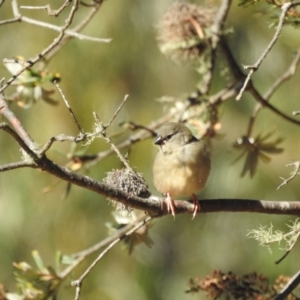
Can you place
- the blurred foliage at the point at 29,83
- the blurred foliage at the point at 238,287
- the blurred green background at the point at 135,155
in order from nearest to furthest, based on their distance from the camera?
1. the blurred foliage at the point at 238,287
2. the blurred foliage at the point at 29,83
3. the blurred green background at the point at 135,155

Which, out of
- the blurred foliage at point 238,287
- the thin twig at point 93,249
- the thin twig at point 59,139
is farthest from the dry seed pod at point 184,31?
the thin twig at point 59,139

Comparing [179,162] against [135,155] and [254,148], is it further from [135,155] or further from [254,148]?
[135,155]

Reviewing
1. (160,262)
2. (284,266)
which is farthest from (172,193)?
(160,262)

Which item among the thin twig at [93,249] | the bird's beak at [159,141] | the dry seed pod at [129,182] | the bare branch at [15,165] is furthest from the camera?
the bird's beak at [159,141]

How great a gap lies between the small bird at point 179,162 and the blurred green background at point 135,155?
4.75 feet

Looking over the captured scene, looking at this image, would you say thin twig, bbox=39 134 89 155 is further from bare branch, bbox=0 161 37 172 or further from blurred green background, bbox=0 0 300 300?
blurred green background, bbox=0 0 300 300

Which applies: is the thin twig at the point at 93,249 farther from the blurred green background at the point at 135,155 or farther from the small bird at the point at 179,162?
the blurred green background at the point at 135,155

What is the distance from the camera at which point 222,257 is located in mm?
4023

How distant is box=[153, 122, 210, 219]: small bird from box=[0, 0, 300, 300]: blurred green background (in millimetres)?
1447

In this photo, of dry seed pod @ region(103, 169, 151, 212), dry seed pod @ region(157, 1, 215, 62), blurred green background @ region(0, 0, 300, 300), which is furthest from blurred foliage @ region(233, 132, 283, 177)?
blurred green background @ region(0, 0, 300, 300)

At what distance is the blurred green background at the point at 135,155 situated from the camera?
3.94 m

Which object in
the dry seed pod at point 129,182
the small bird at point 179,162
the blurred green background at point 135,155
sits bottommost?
the blurred green background at point 135,155

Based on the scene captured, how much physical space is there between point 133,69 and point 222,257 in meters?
1.26

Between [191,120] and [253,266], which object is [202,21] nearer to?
[191,120]
